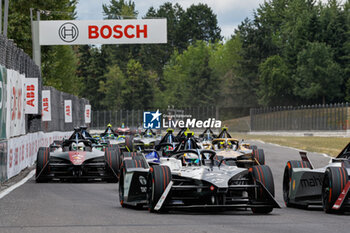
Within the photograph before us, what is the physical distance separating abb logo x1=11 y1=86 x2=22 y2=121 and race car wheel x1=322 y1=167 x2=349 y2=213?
11.1m

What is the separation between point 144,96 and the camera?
408 feet

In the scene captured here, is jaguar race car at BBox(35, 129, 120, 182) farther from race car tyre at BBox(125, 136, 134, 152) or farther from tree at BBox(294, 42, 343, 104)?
tree at BBox(294, 42, 343, 104)

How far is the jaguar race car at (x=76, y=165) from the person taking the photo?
61.3ft

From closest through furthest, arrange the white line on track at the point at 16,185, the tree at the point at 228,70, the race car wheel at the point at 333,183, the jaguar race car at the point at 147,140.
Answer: the race car wheel at the point at 333,183, the white line on track at the point at 16,185, the jaguar race car at the point at 147,140, the tree at the point at 228,70

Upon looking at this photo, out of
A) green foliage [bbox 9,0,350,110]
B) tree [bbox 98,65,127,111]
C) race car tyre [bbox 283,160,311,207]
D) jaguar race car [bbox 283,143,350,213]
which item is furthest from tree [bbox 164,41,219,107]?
jaguar race car [bbox 283,143,350,213]

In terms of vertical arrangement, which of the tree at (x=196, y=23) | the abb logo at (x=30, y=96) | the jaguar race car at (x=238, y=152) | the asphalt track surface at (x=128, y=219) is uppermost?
the tree at (x=196, y=23)

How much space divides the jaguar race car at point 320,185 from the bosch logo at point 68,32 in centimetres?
2829

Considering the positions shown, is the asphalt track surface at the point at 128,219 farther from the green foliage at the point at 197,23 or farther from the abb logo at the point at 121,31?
the green foliage at the point at 197,23

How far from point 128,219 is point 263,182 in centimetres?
210

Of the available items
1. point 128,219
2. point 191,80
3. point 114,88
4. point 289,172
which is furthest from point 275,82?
point 128,219

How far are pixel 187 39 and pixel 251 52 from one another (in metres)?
25.4

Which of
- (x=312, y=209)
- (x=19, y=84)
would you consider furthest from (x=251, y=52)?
(x=312, y=209)

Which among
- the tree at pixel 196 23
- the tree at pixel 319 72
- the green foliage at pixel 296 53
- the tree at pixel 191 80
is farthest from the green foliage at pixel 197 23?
the tree at pixel 319 72

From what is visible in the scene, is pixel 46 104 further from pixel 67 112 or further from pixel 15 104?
pixel 15 104
